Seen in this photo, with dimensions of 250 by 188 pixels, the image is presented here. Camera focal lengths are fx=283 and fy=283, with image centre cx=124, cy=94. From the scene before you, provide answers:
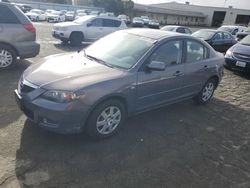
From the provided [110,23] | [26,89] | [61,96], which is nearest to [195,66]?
[61,96]

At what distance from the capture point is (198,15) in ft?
256

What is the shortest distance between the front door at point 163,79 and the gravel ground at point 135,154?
489 millimetres

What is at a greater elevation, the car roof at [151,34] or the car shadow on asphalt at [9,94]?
the car roof at [151,34]

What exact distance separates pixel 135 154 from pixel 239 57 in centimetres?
725

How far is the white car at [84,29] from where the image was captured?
1373cm

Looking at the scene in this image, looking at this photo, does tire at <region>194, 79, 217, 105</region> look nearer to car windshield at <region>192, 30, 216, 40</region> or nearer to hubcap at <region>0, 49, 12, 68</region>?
hubcap at <region>0, 49, 12, 68</region>

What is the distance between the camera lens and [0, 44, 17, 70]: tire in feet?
24.2

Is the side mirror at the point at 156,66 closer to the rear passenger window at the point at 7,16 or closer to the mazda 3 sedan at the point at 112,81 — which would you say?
the mazda 3 sedan at the point at 112,81

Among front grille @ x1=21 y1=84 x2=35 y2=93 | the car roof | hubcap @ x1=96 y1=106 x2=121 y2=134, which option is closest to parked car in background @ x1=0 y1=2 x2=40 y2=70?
the car roof

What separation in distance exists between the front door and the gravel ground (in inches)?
19.2

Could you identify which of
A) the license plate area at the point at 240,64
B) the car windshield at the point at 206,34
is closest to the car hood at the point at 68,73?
the license plate area at the point at 240,64

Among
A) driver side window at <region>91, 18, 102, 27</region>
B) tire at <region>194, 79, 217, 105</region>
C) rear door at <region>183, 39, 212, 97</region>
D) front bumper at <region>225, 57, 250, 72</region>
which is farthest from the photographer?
driver side window at <region>91, 18, 102, 27</region>

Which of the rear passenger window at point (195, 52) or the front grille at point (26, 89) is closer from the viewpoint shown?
the front grille at point (26, 89)

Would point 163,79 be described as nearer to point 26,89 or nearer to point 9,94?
point 26,89
